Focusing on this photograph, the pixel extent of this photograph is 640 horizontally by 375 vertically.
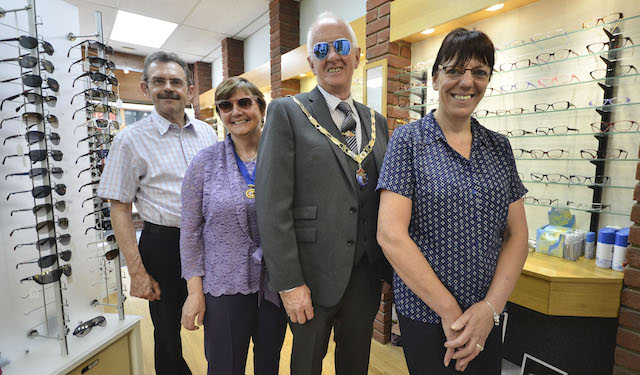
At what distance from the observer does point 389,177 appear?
1.03m

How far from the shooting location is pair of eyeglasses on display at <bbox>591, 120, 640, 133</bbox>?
6.12 feet

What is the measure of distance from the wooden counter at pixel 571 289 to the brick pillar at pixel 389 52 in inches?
57.0

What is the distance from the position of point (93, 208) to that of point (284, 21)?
391cm

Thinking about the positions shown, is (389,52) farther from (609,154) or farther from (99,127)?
(99,127)

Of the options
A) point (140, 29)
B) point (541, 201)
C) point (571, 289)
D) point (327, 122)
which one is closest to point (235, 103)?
point (327, 122)

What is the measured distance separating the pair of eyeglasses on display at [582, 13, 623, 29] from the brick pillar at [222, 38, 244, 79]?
5.73m

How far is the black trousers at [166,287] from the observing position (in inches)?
66.2

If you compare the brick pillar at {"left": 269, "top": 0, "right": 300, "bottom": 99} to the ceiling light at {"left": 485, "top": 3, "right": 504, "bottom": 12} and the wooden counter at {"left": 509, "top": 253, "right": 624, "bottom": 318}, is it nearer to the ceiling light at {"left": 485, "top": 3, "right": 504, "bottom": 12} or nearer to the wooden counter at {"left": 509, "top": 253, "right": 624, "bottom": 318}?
the ceiling light at {"left": 485, "top": 3, "right": 504, "bottom": 12}

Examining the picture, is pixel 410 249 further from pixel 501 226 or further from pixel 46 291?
pixel 46 291

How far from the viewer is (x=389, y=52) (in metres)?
2.65

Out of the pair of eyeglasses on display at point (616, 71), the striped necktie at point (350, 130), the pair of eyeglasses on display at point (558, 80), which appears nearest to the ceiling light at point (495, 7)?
the pair of eyeglasses on display at point (558, 80)

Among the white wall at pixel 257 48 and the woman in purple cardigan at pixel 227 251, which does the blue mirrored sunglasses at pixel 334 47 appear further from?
the white wall at pixel 257 48

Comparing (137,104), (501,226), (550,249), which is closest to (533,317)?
(550,249)

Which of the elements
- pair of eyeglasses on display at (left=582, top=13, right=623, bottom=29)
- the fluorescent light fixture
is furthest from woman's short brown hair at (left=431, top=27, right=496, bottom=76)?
the fluorescent light fixture
